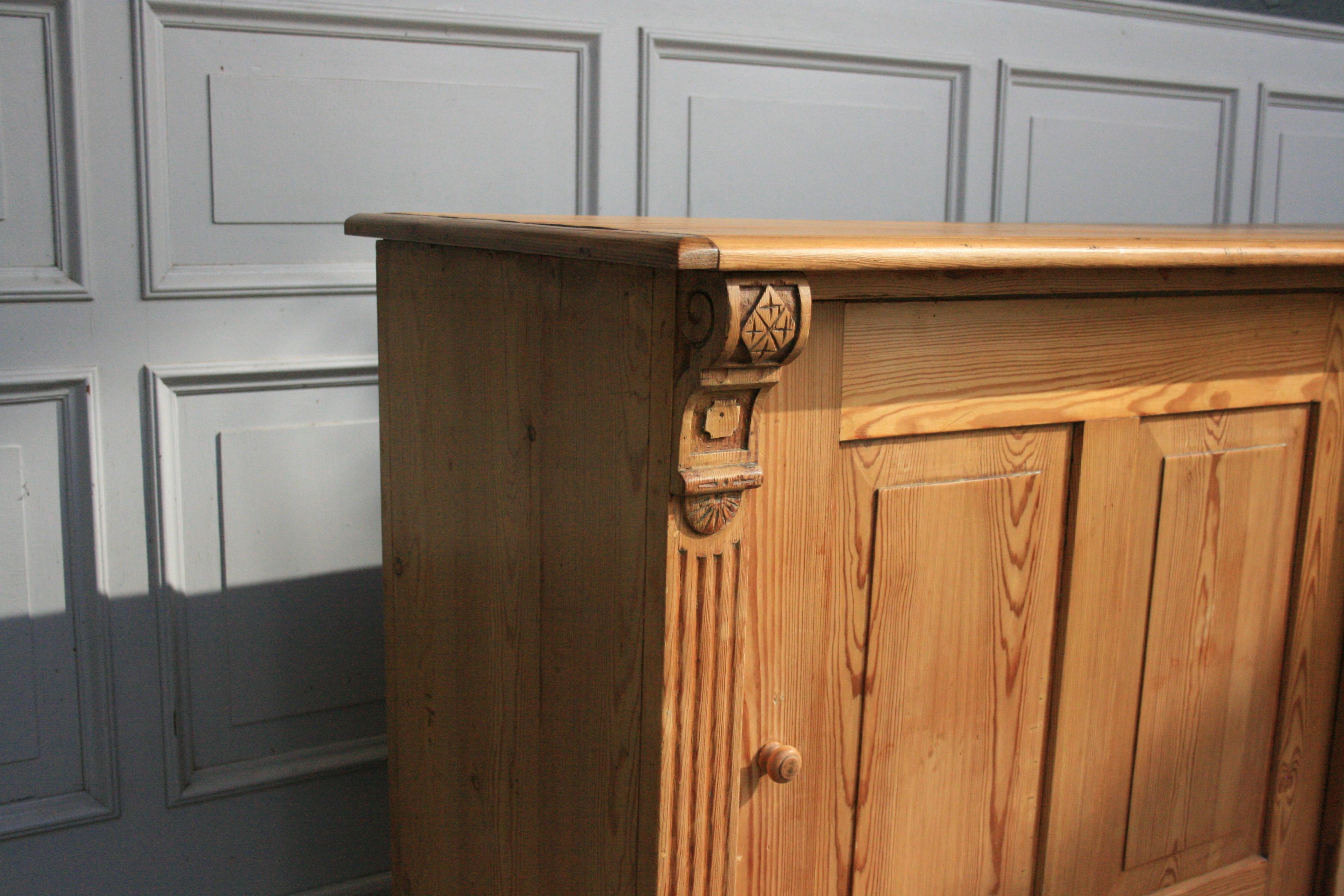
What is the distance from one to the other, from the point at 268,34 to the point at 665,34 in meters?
0.47

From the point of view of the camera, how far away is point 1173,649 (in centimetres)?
95

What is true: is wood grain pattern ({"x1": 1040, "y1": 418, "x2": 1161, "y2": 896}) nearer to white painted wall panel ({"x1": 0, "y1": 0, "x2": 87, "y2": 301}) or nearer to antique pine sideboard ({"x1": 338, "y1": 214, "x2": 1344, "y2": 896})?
antique pine sideboard ({"x1": 338, "y1": 214, "x2": 1344, "y2": 896})

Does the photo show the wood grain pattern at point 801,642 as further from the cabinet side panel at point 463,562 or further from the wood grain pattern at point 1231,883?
the wood grain pattern at point 1231,883

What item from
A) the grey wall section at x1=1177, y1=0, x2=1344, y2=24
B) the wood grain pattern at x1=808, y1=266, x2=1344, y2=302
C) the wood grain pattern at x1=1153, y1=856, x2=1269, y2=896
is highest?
the grey wall section at x1=1177, y1=0, x2=1344, y2=24

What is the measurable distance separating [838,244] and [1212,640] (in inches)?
22.1

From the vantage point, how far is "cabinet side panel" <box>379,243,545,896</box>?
0.86 m

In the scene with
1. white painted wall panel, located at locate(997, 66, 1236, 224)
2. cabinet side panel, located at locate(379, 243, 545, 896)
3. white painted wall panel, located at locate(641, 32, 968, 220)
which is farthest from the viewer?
white painted wall panel, located at locate(997, 66, 1236, 224)

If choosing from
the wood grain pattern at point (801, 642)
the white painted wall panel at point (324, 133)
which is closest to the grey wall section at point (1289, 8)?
the white painted wall panel at point (324, 133)

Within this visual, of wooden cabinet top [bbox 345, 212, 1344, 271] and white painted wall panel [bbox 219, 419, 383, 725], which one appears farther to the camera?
→ white painted wall panel [bbox 219, 419, 383, 725]

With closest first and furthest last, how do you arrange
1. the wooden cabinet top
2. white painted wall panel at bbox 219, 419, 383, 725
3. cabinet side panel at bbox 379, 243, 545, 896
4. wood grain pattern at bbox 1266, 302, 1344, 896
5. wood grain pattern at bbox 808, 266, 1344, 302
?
the wooden cabinet top < wood grain pattern at bbox 808, 266, 1344, 302 < cabinet side panel at bbox 379, 243, 545, 896 < wood grain pattern at bbox 1266, 302, 1344, 896 < white painted wall panel at bbox 219, 419, 383, 725

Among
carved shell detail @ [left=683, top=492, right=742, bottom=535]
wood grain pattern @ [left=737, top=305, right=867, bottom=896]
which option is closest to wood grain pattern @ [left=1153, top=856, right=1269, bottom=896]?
wood grain pattern @ [left=737, top=305, right=867, bottom=896]

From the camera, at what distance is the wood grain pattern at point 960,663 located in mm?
809

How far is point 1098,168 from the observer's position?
175 cm

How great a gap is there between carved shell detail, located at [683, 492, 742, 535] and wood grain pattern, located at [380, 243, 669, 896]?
0.02 metres
